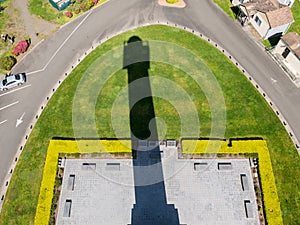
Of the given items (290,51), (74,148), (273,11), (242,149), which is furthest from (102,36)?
(290,51)

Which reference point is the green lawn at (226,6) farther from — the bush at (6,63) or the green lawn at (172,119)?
the bush at (6,63)

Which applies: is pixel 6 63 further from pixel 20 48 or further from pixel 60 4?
pixel 60 4

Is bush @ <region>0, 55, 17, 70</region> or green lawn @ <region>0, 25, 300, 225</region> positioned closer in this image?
green lawn @ <region>0, 25, 300, 225</region>

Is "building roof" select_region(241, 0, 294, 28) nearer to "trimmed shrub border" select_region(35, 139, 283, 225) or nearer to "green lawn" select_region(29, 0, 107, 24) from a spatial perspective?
"trimmed shrub border" select_region(35, 139, 283, 225)

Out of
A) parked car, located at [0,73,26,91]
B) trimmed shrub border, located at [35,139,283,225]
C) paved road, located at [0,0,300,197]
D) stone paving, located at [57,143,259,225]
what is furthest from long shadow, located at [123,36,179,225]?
parked car, located at [0,73,26,91]

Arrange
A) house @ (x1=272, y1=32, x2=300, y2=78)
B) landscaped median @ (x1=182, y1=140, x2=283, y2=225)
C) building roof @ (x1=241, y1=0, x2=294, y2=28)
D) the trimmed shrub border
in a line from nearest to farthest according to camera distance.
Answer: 1. the trimmed shrub border
2. landscaped median @ (x1=182, y1=140, x2=283, y2=225)
3. house @ (x1=272, y1=32, x2=300, y2=78)
4. building roof @ (x1=241, y1=0, x2=294, y2=28)

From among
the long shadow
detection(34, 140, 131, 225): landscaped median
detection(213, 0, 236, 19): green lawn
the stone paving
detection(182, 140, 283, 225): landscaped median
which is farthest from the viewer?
detection(213, 0, 236, 19): green lawn

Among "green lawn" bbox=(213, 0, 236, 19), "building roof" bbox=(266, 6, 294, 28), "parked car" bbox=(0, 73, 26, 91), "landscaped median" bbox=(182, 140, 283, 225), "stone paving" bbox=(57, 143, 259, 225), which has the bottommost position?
"stone paving" bbox=(57, 143, 259, 225)
